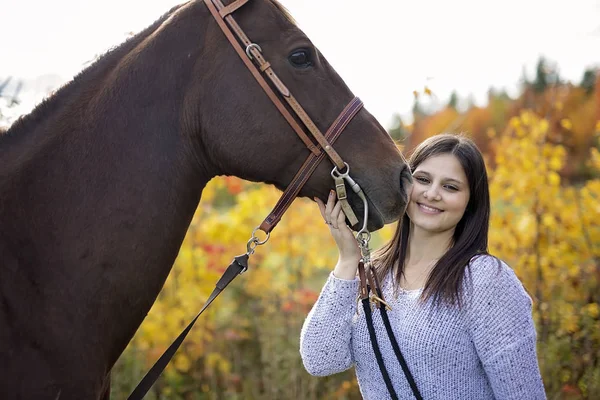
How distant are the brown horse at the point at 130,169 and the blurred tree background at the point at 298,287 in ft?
6.46

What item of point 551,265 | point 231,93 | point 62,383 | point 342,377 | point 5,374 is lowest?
point 551,265

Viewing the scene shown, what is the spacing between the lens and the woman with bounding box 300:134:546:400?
85.0 inches

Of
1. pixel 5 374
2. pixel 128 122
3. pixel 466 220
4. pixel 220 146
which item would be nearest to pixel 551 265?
pixel 466 220

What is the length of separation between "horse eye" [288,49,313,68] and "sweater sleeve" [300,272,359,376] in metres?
0.93

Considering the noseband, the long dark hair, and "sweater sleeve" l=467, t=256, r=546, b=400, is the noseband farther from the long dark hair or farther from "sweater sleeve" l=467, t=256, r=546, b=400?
"sweater sleeve" l=467, t=256, r=546, b=400

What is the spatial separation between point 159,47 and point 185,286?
3.00 metres

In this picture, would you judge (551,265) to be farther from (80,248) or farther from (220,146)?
(80,248)

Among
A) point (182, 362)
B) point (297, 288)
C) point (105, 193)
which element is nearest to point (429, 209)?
point (105, 193)

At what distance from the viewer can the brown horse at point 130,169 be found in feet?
6.23

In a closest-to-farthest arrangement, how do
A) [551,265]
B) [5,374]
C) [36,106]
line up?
1. [5,374]
2. [36,106]
3. [551,265]

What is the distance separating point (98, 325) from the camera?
1.98 meters

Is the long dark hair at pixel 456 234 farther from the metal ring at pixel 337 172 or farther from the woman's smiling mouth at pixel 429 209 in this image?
the metal ring at pixel 337 172

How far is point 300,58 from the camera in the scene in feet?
7.31

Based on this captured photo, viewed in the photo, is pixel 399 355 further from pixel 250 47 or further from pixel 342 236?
pixel 250 47
